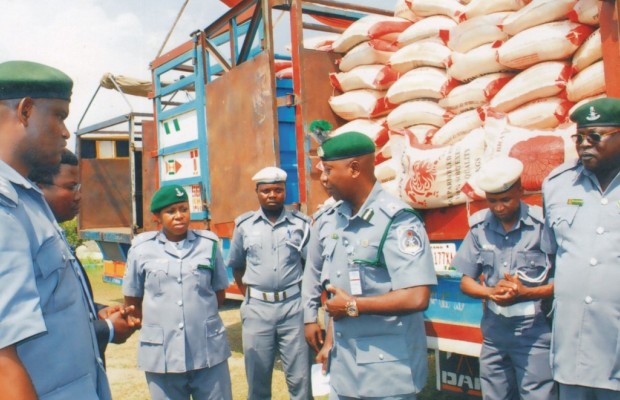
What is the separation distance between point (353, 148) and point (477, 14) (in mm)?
1862

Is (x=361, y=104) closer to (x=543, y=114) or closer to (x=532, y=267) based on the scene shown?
(x=543, y=114)

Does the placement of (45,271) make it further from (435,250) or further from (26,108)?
(435,250)

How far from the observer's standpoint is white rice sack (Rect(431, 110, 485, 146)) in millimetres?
3191

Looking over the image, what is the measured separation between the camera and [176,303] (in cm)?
289

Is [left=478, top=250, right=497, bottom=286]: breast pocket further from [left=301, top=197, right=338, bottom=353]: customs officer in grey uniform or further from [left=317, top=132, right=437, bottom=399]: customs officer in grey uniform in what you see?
[left=301, top=197, right=338, bottom=353]: customs officer in grey uniform

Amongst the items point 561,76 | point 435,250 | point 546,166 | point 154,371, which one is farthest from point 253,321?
point 561,76

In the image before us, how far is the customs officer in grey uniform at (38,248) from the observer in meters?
1.17

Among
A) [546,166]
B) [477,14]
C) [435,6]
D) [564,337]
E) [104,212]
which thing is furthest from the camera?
[104,212]

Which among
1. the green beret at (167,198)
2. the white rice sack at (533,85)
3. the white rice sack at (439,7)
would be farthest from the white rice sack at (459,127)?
the green beret at (167,198)

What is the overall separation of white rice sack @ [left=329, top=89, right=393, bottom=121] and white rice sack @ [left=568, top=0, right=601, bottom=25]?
1349 millimetres

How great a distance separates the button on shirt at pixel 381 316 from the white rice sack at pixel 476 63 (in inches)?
57.4

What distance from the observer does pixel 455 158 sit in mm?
2920

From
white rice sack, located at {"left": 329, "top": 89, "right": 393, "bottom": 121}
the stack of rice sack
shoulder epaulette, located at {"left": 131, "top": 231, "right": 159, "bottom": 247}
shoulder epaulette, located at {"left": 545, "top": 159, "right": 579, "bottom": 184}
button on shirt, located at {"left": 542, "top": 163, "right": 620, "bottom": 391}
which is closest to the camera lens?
button on shirt, located at {"left": 542, "top": 163, "right": 620, "bottom": 391}

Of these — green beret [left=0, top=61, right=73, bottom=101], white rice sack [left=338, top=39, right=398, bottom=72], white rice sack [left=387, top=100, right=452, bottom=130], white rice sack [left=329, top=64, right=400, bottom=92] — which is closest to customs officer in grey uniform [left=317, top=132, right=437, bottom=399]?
green beret [left=0, top=61, right=73, bottom=101]
